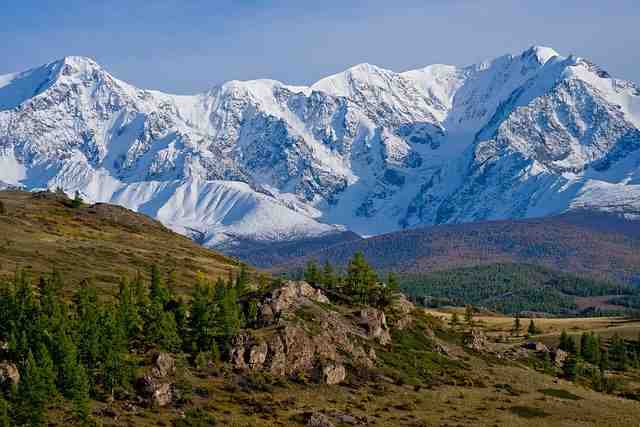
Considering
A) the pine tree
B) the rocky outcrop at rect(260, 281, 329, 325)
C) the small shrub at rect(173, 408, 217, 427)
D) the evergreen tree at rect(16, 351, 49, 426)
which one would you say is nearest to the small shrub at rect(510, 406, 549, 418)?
the rocky outcrop at rect(260, 281, 329, 325)

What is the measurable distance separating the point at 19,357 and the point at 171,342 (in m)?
19.7

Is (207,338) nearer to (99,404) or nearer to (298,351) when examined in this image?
(298,351)

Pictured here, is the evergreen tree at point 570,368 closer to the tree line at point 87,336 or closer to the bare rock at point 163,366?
the tree line at point 87,336

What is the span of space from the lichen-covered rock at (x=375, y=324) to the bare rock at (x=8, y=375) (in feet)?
190

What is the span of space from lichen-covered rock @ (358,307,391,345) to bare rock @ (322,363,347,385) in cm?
1946

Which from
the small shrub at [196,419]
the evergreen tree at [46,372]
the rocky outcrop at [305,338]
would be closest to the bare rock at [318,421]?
the small shrub at [196,419]

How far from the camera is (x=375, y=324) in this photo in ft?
489

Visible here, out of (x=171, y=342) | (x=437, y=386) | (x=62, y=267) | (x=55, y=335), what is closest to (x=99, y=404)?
(x=55, y=335)

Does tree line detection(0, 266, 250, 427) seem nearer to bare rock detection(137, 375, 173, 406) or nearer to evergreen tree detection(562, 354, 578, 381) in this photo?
bare rock detection(137, 375, 173, 406)

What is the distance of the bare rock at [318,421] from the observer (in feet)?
354

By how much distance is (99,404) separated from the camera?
103438 mm

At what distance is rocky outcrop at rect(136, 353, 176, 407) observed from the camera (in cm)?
10756

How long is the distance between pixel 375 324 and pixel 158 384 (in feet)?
156

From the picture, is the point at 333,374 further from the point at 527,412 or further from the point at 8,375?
the point at 8,375
